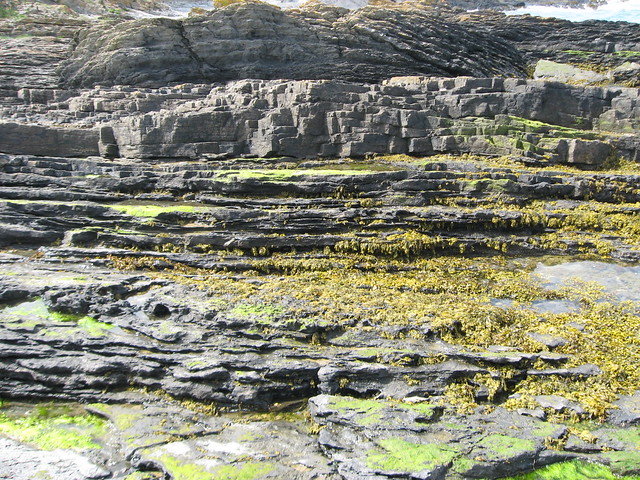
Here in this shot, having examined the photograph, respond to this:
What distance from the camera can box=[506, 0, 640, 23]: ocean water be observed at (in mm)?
36044

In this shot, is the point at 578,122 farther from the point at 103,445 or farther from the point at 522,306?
the point at 103,445

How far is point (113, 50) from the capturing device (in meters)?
20.0

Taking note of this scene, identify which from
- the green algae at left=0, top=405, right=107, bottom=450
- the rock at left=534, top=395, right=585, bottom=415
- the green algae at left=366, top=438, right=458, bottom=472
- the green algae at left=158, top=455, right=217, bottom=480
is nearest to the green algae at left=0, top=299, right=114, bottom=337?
the green algae at left=0, top=405, right=107, bottom=450

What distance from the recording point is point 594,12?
38375 mm

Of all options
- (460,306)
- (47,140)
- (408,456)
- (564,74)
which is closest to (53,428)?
(408,456)

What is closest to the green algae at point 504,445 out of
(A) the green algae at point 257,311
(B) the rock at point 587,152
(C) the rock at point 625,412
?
(C) the rock at point 625,412

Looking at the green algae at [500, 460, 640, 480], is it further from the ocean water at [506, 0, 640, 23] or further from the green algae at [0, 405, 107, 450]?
the ocean water at [506, 0, 640, 23]

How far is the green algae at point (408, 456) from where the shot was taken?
5297 millimetres

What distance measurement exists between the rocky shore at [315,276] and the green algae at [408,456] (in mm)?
34

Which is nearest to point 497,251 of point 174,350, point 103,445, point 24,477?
point 174,350

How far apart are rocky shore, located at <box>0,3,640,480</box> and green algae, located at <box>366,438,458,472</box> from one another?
3 cm

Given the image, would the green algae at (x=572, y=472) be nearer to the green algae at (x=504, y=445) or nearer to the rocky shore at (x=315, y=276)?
the rocky shore at (x=315, y=276)

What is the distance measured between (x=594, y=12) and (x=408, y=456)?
44.7 metres

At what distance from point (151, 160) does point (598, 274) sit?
1216 centimetres
